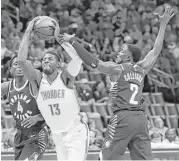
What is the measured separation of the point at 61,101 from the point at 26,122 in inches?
22.7

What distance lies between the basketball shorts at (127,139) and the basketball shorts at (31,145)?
780mm

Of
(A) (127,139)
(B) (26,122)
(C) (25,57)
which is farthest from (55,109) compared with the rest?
(A) (127,139)

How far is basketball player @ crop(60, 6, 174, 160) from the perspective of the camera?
6.71 meters

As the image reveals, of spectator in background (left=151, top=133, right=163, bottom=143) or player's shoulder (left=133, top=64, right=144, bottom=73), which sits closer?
player's shoulder (left=133, top=64, right=144, bottom=73)

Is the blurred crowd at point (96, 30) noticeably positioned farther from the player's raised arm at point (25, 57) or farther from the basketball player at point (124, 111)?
the basketball player at point (124, 111)

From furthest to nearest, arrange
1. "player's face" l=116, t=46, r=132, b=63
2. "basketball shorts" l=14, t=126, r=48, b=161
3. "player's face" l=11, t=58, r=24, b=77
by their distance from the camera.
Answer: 1. "player's face" l=11, t=58, r=24, b=77
2. "player's face" l=116, t=46, r=132, b=63
3. "basketball shorts" l=14, t=126, r=48, b=161

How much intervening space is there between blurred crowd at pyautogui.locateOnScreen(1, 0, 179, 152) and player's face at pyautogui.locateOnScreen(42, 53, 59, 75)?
5773mm

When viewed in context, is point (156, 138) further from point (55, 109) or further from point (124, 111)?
point (55, 109)

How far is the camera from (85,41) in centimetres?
1472

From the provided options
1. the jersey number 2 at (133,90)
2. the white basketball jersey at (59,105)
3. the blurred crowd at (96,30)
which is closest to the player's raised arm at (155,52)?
the jersey number 2 at (133,90)

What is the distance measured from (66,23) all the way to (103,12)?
1175mm

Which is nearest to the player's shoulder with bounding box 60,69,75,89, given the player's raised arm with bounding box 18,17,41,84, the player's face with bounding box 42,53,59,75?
the player's face with bounding box 42,53,59,75

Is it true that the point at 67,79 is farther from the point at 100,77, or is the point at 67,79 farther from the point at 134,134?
the point at 100,77

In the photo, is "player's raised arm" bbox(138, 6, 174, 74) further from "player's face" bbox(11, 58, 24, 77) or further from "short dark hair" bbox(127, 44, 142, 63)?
"player's face" bbox(11, 58, 24, 77)
